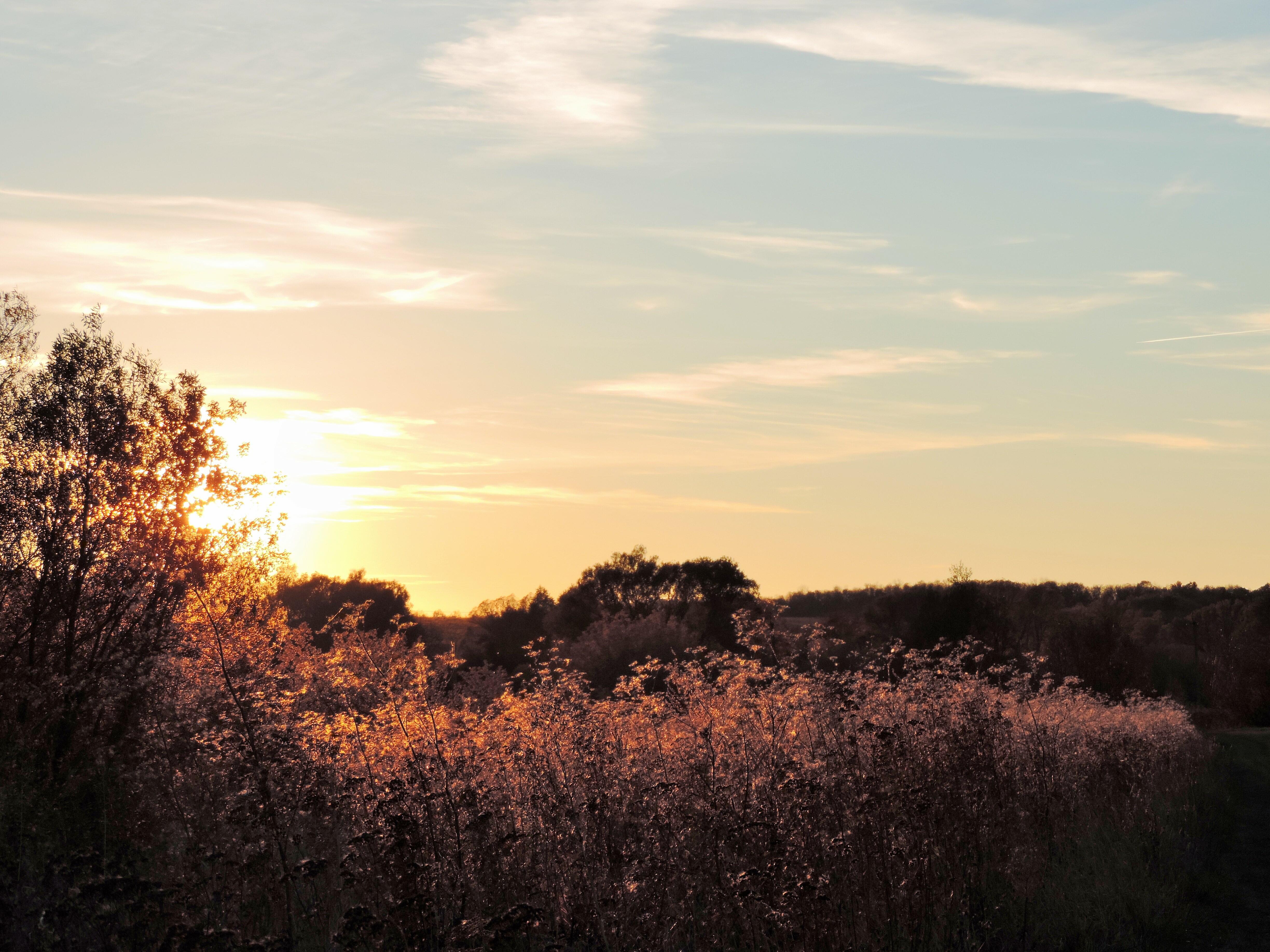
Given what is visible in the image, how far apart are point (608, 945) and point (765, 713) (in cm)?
355

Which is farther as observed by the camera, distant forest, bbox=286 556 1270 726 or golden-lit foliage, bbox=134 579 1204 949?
distant forest, bbox=286 556 1270 726

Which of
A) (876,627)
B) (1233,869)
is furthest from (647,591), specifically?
(1233,869)

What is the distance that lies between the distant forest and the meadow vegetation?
17827mm

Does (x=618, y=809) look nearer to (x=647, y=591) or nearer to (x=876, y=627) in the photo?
(x=876, y=627)

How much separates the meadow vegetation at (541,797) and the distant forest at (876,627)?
17827 mm

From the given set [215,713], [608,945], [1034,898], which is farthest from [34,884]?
[1034,898]

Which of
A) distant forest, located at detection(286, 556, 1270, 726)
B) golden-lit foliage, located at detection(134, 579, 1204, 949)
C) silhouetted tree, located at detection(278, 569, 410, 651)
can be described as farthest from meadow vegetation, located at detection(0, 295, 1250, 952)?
silhouetted tree, located at detection(278, 569, 410, 651)

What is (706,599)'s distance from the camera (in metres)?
62.0

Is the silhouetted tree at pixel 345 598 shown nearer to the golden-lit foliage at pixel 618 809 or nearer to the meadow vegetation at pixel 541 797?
the meadow vegetation at pixel 541 797

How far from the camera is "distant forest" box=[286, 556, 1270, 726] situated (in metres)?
42.7

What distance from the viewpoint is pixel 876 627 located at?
5103cm

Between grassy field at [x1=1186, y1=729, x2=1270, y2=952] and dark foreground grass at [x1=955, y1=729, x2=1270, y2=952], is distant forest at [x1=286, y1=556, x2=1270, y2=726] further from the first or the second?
dark foreground grass at [x1=955, y1=729, x2=1270, y2=952]

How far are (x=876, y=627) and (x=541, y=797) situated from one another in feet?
149

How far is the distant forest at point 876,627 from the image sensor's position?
4266cm
